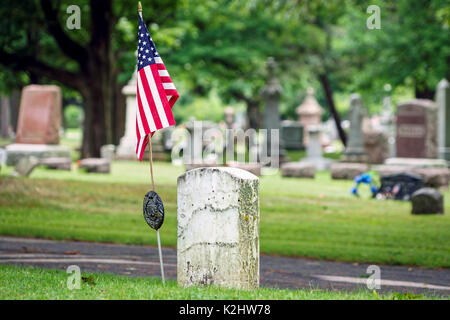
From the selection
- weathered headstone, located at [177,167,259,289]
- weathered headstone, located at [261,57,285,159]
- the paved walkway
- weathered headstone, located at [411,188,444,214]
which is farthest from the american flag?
weathered headstone, located at [261,57,285,159]

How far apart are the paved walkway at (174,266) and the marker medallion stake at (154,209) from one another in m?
2.04

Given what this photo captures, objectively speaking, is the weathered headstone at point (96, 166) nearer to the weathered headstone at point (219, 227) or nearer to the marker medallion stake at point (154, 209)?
the marker medallion stake at point (154, 209)

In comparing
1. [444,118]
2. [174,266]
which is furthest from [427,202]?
[444,118]

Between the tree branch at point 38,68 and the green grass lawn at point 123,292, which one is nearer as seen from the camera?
the green grass lawn at point 123,292

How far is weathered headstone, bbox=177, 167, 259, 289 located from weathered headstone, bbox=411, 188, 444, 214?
371 inches

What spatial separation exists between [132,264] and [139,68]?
136 inches

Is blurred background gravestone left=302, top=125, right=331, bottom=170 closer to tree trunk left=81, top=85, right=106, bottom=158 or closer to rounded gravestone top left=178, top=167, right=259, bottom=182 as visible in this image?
tree trunk left=81, top=85, right=106, bottom=158

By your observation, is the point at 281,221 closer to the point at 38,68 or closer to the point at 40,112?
the point at 40,112

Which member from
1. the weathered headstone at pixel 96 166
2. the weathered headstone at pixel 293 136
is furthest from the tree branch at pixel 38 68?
the weathered headstone at pixel 293 136

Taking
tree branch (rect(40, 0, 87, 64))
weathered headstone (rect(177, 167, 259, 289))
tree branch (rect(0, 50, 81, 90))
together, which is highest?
tree branch (rect(40, 0, 87, 64))

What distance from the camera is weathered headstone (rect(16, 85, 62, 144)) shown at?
1020 inches

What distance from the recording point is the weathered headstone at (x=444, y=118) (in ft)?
98.8

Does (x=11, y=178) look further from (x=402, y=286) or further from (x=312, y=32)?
(x=312, y=32)

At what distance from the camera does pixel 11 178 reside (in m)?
18.3
